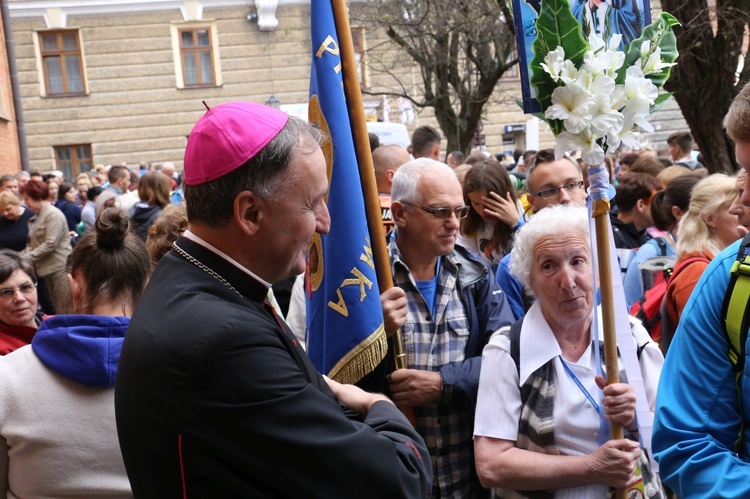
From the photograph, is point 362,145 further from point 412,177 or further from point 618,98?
point 618,98

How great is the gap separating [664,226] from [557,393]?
2.80 metres

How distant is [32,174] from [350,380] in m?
12.3

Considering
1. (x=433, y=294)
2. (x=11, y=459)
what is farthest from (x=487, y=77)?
(x=11, y=459)

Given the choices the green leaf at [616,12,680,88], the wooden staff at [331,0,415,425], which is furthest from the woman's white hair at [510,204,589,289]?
the green leaf at [616,12,680,88]

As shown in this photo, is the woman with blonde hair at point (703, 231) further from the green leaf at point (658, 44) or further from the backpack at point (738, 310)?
the backpack at point (738, 310)

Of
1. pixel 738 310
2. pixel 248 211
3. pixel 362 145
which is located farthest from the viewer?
pixel 362 145

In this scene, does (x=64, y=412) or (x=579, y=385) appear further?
(x=579, y=385)

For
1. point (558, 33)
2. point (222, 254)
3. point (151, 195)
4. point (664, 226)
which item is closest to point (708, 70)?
point (664, 226)

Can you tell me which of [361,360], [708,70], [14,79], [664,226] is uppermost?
[14,79]

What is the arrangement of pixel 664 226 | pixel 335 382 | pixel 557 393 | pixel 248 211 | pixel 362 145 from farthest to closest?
pixel 664 226 < pixel 362 145 < pixel 557 393 < pixel 335 382 < pixel 248 211

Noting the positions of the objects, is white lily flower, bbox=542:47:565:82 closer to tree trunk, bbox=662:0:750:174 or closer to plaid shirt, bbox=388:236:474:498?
plaid shirt, bbox=388:236:474:498

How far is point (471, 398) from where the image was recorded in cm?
331

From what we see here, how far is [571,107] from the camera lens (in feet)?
8.21

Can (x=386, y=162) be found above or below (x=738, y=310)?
above
